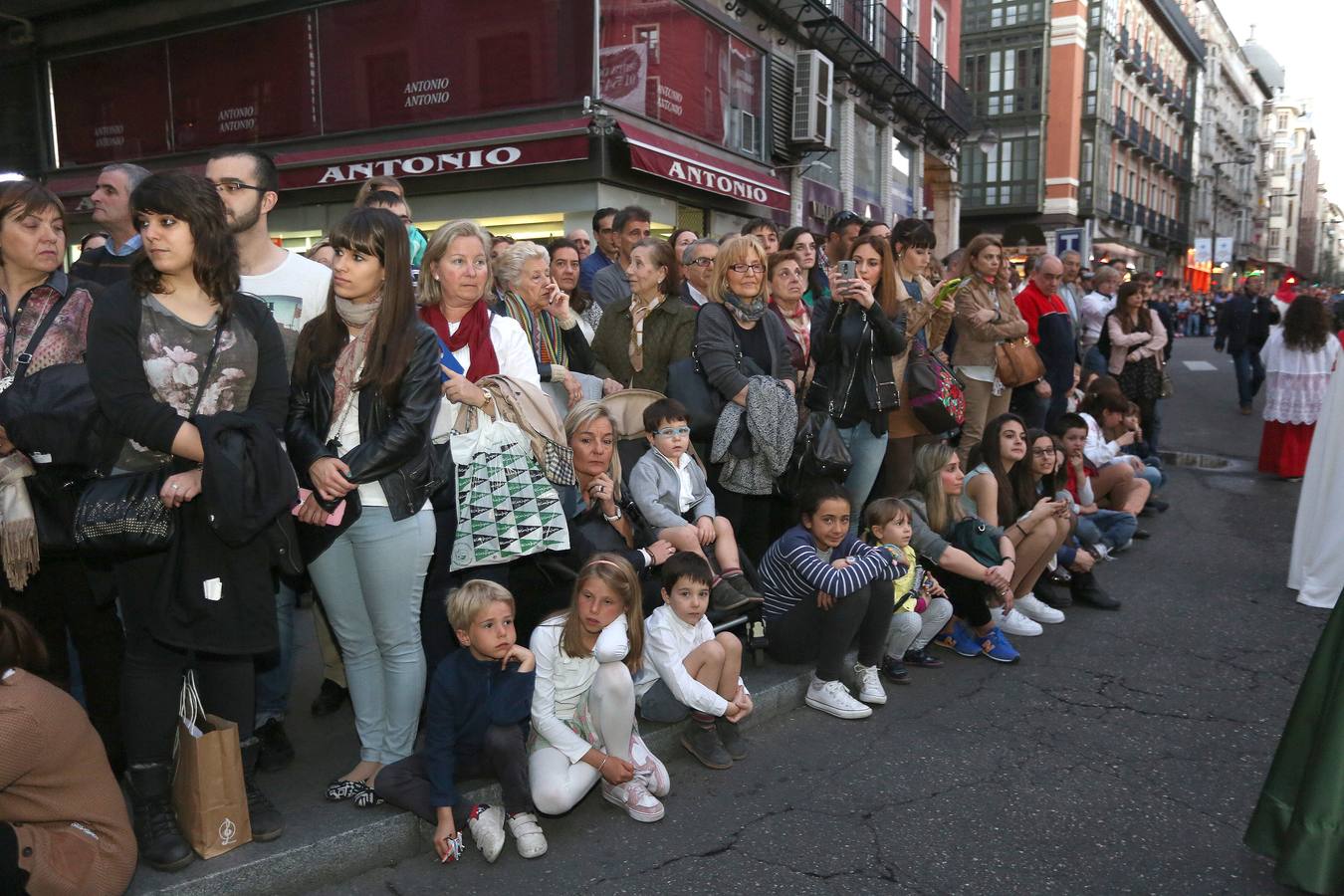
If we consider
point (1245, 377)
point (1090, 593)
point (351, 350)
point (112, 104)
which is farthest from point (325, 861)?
point (112, 104)

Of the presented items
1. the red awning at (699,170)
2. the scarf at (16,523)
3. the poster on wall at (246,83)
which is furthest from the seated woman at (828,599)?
the poster on wall at (246,83)

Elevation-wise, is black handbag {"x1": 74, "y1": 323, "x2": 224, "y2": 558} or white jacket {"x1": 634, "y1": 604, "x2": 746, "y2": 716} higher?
black handbag {"x1": 74, "y1": 323, "x2": 224, "y2": 558}

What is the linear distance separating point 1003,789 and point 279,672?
2884mm

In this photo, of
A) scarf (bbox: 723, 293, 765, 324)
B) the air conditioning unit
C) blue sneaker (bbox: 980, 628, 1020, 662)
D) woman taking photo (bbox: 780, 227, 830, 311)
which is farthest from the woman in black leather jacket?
the air conditioning unit

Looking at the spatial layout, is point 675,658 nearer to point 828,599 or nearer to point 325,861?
point 828,599

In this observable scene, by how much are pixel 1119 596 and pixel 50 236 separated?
6.28m

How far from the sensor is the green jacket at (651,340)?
527 centimetres

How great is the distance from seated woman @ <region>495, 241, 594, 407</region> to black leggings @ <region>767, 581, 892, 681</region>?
60.4 inches

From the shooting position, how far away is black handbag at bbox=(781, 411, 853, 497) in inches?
204

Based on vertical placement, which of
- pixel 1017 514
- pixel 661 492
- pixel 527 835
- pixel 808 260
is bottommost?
pixel 527 835

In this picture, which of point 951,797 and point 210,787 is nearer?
point 210,787

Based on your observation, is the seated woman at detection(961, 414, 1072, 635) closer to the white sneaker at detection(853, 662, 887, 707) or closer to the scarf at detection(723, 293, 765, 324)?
the white sneaker at detection(853, 662, 887, 707)

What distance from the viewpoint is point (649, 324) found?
17.4 feet

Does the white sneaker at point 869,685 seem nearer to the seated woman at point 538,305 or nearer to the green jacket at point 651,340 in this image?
the green jacket at point 651,340
